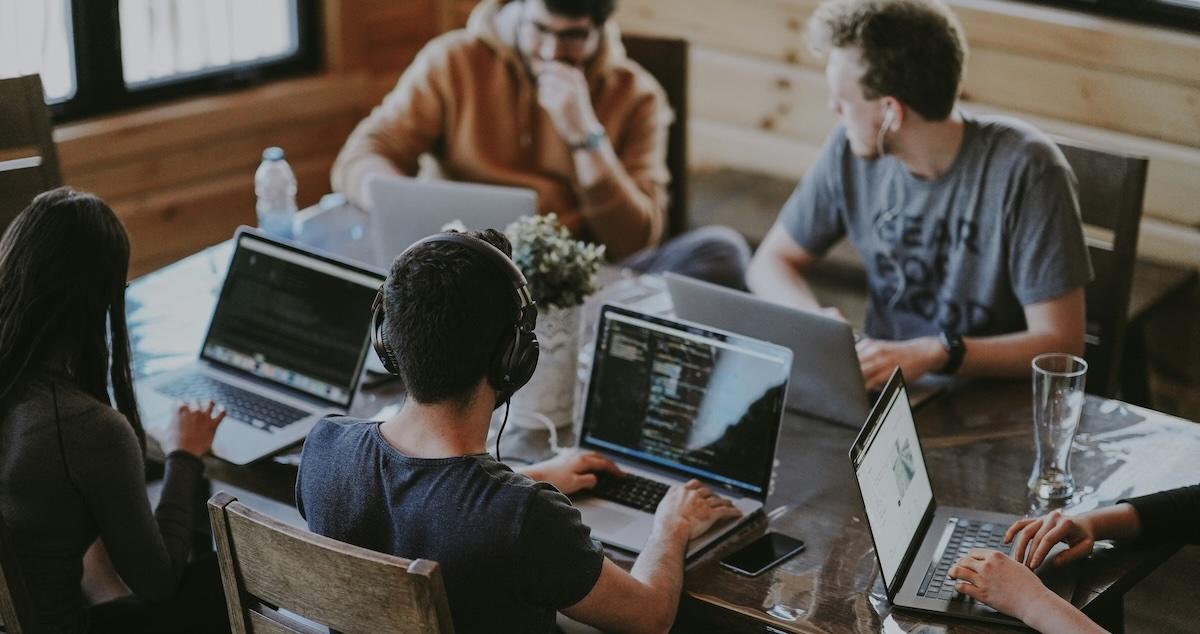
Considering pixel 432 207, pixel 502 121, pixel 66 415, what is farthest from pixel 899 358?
pixel 502 121

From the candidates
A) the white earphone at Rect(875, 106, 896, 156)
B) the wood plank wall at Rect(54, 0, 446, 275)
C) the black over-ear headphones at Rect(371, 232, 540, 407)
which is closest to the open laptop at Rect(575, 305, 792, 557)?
the black over-ear headphones at Rect(371, 232, 540, 407)

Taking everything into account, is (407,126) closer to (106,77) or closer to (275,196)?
(275,196)

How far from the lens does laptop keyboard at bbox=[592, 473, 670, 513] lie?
6.06 ft

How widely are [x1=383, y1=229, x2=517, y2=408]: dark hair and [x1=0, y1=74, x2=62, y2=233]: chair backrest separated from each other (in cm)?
141

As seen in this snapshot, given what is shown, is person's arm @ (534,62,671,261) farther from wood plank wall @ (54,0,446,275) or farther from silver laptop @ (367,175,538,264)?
wood plank wall @ (54,0,446,275)

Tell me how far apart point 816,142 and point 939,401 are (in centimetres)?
170

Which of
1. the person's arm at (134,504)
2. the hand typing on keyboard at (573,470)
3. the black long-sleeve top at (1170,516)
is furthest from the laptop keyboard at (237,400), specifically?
Result: the black long-sleeve top at (1170,516)

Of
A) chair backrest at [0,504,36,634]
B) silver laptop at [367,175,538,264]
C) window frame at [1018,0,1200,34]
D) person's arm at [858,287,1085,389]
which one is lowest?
chair backrest at [0,504,36,634]

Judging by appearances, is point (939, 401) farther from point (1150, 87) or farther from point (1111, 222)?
point (1150, 87)

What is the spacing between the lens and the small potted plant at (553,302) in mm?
2031

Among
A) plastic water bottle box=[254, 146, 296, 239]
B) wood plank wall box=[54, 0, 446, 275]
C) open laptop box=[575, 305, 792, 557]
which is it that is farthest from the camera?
wood plank wall box=[54, 0, 446, 275]

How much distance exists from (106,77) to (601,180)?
5.13 feet

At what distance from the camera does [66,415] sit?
1.71 m

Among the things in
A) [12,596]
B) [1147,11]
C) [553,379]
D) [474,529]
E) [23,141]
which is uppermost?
[1147,11]
